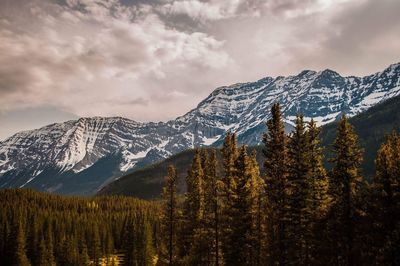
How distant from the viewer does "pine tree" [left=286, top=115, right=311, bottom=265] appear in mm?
40094

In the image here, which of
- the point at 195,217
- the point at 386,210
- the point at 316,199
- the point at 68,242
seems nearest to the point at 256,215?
the point at 195,217

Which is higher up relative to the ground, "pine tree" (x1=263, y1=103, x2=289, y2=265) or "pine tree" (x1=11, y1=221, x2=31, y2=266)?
"pine tree" (x1=263, y1=103, x2=289, y2=265)

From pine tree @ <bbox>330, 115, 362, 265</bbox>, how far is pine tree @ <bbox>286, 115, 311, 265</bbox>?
290cm

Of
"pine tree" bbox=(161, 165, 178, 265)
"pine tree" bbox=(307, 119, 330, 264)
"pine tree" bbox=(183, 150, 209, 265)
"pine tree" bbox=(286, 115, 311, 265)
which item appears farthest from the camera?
"pine tree" bbox=(161, 165, 178, 265)

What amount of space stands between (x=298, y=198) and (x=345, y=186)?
4.87 meters

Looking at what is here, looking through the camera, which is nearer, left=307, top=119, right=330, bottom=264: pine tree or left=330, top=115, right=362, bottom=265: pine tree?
left=330, top=115, right=362, bottom=265: pine tree

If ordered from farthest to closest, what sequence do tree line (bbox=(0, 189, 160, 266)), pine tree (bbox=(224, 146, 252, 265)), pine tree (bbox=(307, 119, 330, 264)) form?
tree line (bbox=(0, 189, 160, 266)) < pine tree (bbox=(224, 146, 252, 265)) < pine tree (bbox=(307, 119, 330, 264))

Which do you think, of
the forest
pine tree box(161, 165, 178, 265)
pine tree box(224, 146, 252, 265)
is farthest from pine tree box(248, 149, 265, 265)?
pine tree box(161, 165, 178, 265)

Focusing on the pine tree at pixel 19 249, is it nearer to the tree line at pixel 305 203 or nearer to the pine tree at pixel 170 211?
the pine tree at pixel 170 211

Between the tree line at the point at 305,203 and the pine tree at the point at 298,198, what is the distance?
0.31 feet

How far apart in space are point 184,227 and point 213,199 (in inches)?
649

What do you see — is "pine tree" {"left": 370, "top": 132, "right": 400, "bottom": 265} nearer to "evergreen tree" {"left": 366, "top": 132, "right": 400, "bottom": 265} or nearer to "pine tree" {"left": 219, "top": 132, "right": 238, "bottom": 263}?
"evergreen tree" {"left": 366, "top": 132, "right": 400, "bottom": 265}

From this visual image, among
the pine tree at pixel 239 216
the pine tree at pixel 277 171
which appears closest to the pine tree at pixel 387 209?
the pine tree at pixel 277 171

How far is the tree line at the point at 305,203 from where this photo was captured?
35.8 metres
